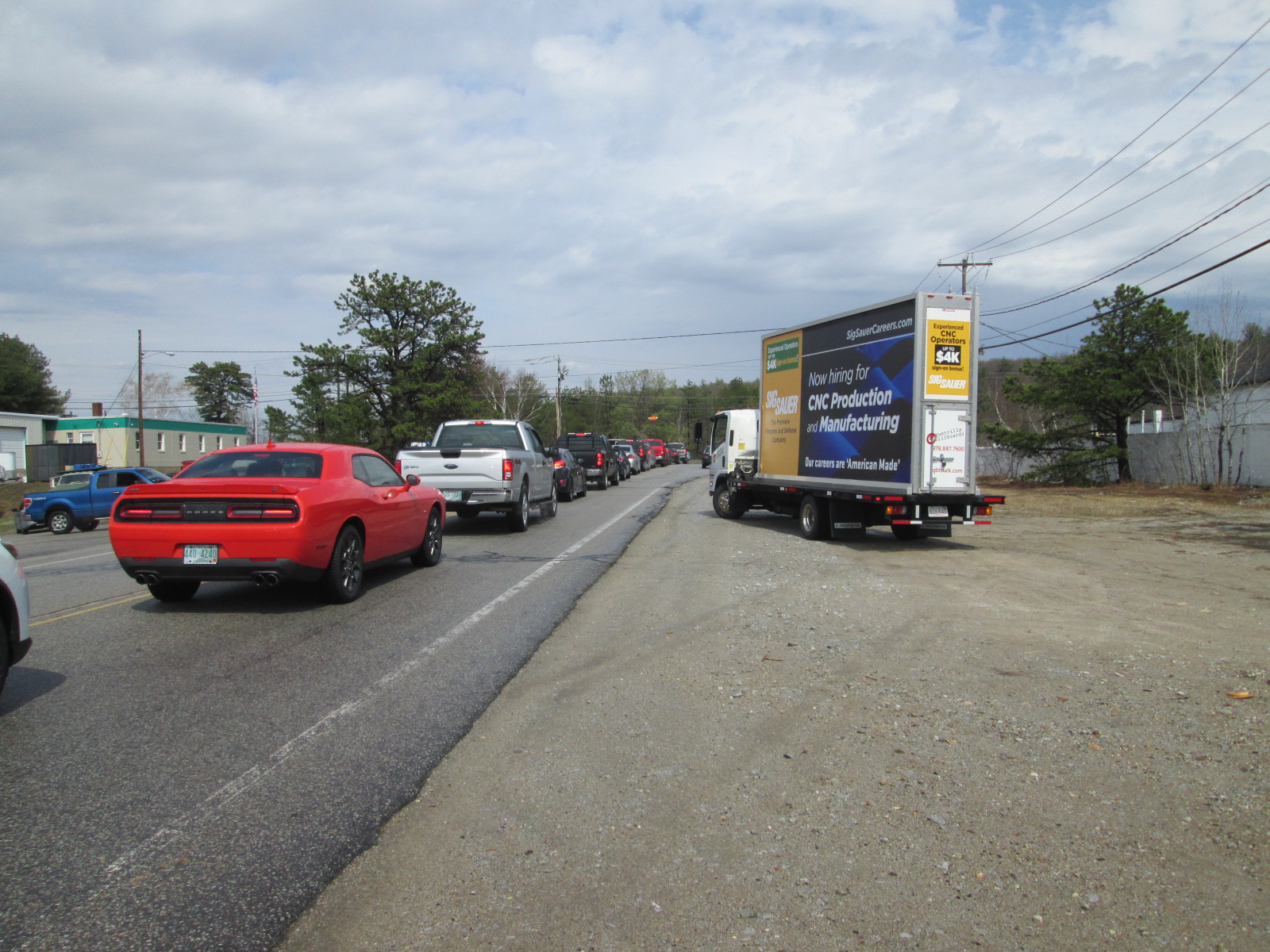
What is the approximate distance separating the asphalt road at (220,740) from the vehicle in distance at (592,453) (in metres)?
21.3

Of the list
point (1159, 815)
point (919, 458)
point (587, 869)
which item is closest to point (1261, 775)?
point (1159, 815)

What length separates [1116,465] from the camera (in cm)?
3109

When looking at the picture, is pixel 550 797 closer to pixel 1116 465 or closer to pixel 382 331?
pixel 1116 465

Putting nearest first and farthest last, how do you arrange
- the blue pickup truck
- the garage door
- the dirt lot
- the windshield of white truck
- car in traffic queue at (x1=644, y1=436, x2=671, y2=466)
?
the dirt lot → the windshield of white truck → the blue pickup truck → the garage door → car in traffic queue at (x1=644, y1=436, x2=671, y2=466)

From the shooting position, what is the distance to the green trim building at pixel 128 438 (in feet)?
208

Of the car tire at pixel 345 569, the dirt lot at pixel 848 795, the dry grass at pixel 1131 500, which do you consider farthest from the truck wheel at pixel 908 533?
the car tire at pixel 345 569

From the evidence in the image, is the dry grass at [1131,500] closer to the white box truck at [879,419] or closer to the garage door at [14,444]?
the white box truck at [879,419]

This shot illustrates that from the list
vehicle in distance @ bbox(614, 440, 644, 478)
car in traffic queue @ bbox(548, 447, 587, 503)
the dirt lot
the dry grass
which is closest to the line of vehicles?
the dirt lot

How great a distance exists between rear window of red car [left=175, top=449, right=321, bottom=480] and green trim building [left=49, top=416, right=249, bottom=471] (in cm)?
5884

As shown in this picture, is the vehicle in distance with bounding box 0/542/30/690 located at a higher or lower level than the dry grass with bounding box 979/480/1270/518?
higher

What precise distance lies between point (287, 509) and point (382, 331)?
149 feet

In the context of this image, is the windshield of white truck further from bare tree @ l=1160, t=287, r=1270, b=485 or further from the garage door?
the garage door

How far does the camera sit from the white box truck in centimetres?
1243

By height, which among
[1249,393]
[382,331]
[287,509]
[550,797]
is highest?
[382,331]
